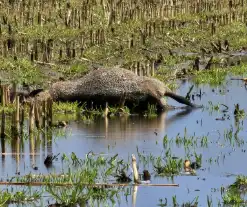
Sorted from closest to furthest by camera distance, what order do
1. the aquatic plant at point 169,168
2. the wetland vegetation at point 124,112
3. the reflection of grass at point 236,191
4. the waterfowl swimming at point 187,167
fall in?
the reflection of grass at point 236,191
the wetland vegetation at point 124,112
the aquatic plant at point 169,168
the waterfowl swimming at point 187,167

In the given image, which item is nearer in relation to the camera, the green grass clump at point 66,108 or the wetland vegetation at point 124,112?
the wetland vegetation at point 124,112

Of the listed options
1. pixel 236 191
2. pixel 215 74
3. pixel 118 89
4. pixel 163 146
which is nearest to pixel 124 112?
pixel 118 89

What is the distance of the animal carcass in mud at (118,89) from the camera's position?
Result: 19656 millimetres

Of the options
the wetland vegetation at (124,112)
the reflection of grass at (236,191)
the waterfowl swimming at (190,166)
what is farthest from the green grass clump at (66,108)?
the reflection of grass at (236,191)

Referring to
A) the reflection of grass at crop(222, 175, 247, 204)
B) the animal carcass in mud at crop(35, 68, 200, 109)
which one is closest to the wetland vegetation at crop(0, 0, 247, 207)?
the reflection of grass at crop(222, 175, 247, 204)

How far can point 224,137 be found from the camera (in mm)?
16656

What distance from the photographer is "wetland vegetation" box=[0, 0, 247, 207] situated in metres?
12.5

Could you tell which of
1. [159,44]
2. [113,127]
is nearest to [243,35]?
[159,44]

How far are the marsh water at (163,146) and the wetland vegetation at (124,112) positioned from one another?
2 cm

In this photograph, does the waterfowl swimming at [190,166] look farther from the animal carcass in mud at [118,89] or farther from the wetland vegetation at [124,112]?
the animal carcass in mud at [118,89]

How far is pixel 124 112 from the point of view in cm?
1947

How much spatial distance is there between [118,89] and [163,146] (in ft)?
13.5

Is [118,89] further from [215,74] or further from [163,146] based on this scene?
[215,74]

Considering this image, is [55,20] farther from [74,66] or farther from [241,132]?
[241,132]
